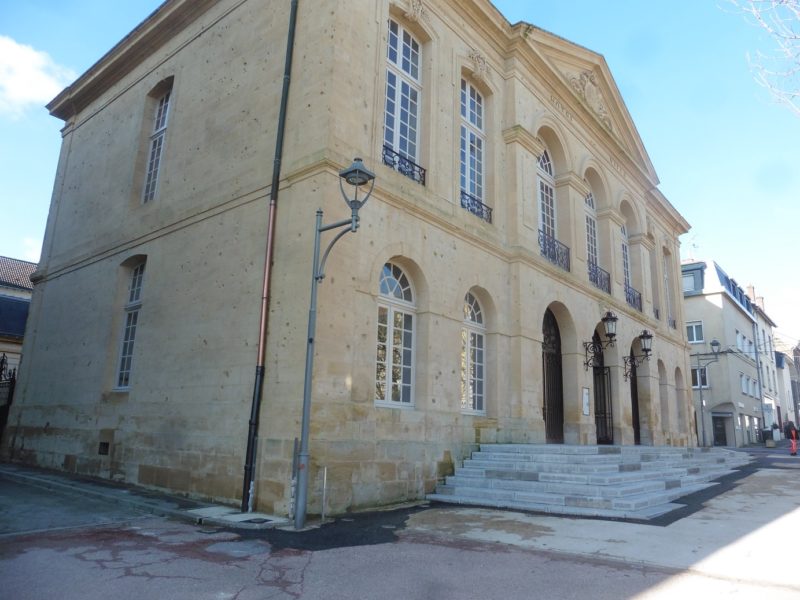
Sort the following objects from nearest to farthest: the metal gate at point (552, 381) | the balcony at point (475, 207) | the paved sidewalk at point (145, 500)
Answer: the paved sidewalk at point (145, 500) → the balcony at point (475, 207) → the metal gate at point (552, 381)

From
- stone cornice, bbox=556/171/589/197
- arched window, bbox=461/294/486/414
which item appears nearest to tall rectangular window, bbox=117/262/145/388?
arched window, bbox=461/294/486/414

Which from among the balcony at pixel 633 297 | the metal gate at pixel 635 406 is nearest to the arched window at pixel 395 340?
the balcony at pixel 633 297

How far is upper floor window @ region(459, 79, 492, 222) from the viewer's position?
37.1ft

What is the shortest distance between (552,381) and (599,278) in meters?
4.07

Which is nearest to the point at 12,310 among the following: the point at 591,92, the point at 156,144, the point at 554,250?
the point at 156,144

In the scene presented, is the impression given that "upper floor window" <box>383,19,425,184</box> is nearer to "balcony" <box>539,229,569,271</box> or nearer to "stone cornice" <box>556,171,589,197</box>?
"balcony" <box>539,229,569,271</box>

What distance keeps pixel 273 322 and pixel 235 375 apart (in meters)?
1.08

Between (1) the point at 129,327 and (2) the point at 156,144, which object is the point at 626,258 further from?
(1) the point at 129,327

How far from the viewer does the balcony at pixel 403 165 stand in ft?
30.6

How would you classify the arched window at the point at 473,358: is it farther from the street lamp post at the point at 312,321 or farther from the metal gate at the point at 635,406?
the metal gate at the point at 635,406

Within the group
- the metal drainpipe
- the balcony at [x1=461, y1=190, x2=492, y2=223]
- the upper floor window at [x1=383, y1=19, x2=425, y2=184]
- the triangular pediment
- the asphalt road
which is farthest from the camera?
the triangular pediment

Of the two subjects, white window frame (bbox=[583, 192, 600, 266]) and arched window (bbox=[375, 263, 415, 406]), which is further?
white window frame (bbox=[583, 192, 600, 266])

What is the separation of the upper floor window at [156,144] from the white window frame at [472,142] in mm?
6306

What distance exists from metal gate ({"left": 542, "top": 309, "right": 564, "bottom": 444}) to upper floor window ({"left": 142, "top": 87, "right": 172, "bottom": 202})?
9.31 m
